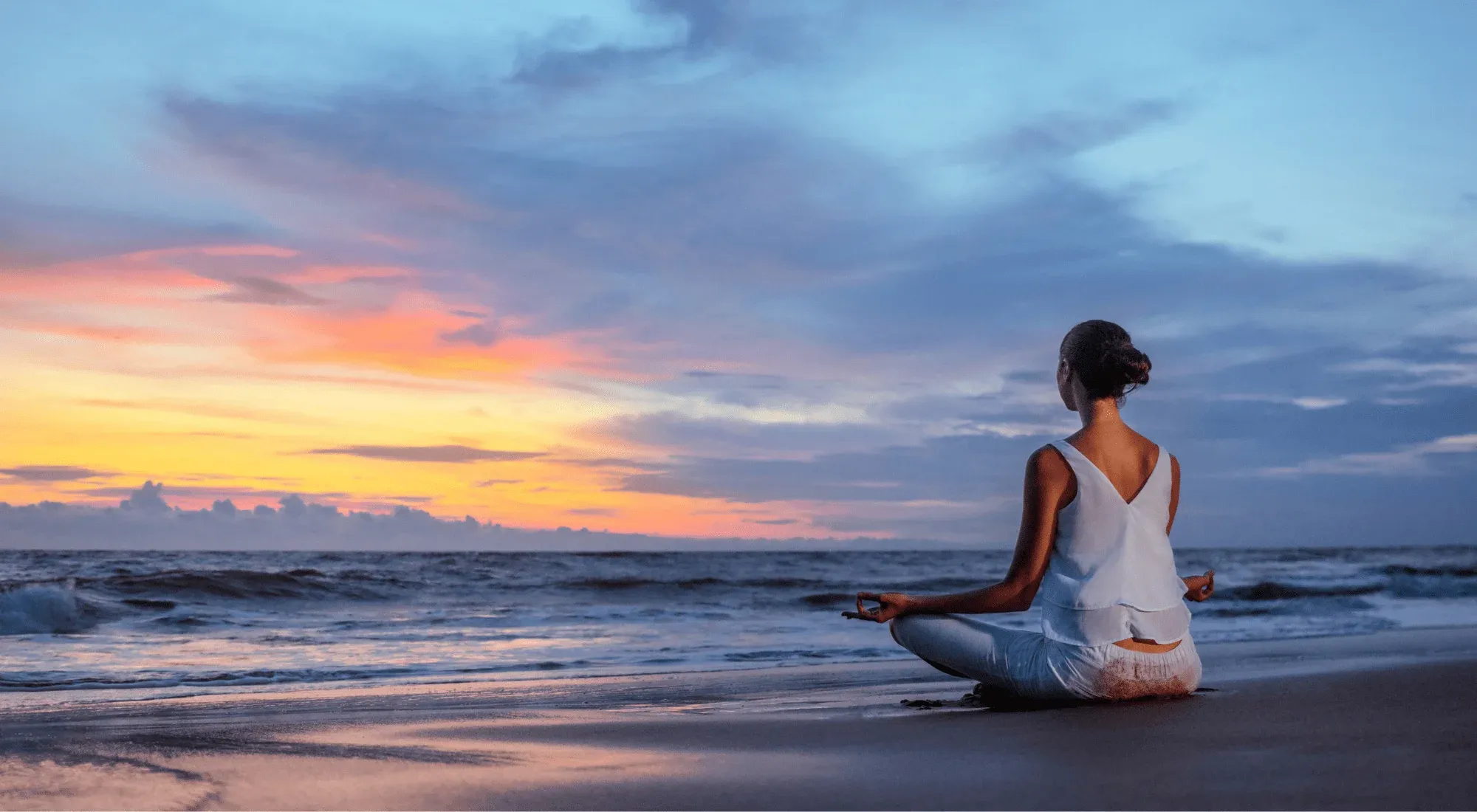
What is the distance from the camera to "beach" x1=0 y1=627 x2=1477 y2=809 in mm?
2438

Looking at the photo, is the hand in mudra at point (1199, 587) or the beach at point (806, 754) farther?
the hand in mudra at point (1199, 587)

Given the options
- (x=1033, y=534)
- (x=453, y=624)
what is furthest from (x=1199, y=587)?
(x=453, y=624)

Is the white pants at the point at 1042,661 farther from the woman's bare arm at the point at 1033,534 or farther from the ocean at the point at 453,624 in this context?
the ocean at the point at 453,624

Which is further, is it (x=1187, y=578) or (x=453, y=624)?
(x=453, y=624)

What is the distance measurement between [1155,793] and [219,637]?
35.7 feet

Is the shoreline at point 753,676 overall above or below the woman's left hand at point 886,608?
below

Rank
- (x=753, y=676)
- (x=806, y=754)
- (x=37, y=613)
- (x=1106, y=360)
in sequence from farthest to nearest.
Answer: (x=37, y=613) < (x=753, y=676) < (x=1106, y=360) < (x=806, y=754)

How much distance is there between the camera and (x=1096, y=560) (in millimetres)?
3482

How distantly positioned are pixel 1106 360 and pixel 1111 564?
2.08 ft

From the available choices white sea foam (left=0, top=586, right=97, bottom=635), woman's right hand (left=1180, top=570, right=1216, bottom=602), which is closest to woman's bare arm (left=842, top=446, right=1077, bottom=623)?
woman's right hand (left=1180, top=570, right=1216, bottom=602)

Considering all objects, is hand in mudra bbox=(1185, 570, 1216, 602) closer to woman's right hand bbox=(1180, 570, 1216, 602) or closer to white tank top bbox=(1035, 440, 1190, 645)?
woman's right hand bbox=(1180, 570, 1216, 602)

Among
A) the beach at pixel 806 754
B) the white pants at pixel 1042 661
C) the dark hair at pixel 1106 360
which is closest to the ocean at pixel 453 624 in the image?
the beach at pixel 806 754

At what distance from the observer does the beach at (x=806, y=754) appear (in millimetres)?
2438

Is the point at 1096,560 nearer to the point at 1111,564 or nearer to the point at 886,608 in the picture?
the point at 1111,564
